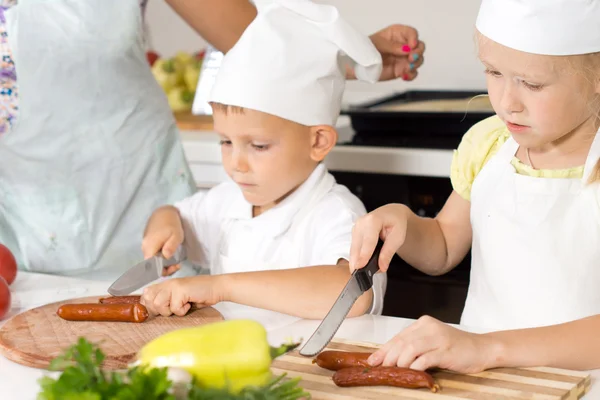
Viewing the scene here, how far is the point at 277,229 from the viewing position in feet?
5.49

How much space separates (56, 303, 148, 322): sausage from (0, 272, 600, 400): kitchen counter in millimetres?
126

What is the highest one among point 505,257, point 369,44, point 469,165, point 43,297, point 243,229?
point 369,44

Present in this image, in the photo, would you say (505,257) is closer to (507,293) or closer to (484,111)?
(507,293)

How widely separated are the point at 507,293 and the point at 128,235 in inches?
34.3

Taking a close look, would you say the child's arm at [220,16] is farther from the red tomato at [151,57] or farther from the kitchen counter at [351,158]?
the red tomato at [151,57]

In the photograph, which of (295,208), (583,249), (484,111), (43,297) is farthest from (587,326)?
(484,111)

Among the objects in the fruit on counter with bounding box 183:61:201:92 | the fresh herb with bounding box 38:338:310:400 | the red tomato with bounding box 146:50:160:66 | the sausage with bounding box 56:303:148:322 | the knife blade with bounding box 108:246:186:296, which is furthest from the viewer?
the red tomato with bounding box 146:50:160:66

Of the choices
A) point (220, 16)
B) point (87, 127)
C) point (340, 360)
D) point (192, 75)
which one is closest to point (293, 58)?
point (220, 16)

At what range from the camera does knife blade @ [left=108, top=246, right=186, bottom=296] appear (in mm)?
1437

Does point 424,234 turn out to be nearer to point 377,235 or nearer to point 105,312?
point 377,235

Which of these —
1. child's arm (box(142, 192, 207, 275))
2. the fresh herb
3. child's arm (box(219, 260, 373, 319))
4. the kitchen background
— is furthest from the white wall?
the fresh herb

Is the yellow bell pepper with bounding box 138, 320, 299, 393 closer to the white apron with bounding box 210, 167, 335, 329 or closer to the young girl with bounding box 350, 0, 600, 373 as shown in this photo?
the young girl with bounding box 350, 0, 600, 373

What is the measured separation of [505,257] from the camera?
146 cm

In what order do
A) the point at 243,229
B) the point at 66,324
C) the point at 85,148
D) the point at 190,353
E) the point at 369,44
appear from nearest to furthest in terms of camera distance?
the point at 190,353 → the point at 66,324 → the point at 369,44 → the point at 243,229 → the point at 85,148
